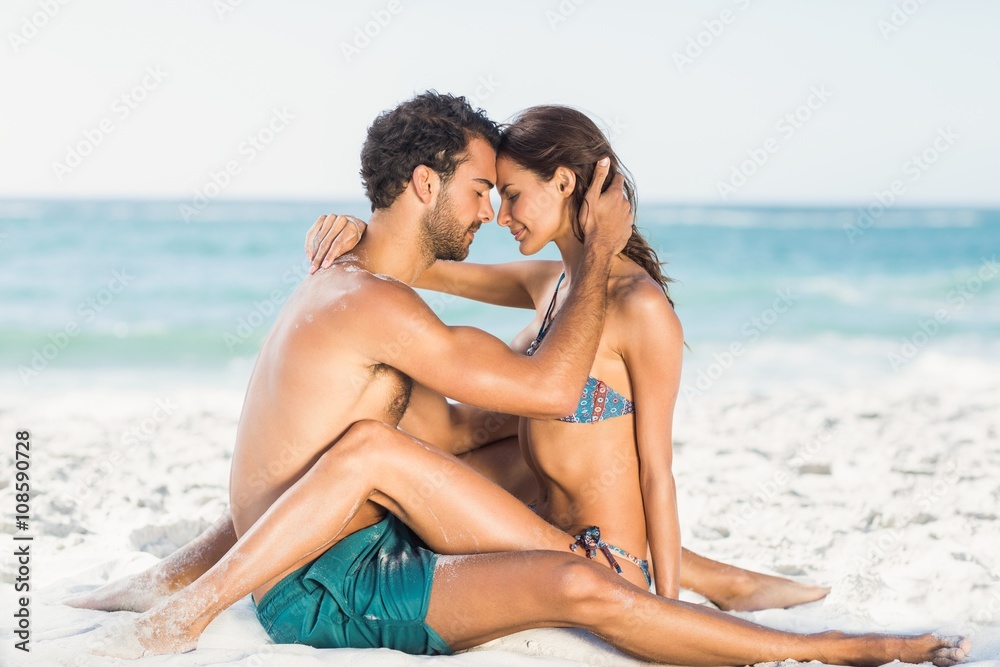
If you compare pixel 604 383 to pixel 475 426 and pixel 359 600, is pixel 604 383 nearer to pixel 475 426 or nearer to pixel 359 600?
pixel 475 426

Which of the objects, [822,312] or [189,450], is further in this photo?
[822,312]

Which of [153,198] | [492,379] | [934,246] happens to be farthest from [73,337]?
[153,198]

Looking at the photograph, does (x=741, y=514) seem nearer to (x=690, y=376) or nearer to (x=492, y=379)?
(x=492, y=379)

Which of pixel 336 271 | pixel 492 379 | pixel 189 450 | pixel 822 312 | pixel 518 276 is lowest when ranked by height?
pixel 189 450

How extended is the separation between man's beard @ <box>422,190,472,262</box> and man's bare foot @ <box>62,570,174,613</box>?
1.61 m

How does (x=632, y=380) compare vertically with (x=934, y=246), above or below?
below

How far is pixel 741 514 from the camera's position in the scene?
4.84 meters

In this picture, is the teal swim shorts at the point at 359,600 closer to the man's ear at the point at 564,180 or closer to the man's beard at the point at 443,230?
the man's beard at the point at 443,230

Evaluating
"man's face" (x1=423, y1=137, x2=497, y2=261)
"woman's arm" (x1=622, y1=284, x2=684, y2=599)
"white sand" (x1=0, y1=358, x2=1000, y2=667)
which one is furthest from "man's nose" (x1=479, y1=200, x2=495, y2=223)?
"white sand" (x1=0, y1=358, x2=1000, y2=667)

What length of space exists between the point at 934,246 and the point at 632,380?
2513cm

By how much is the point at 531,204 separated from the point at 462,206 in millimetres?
267

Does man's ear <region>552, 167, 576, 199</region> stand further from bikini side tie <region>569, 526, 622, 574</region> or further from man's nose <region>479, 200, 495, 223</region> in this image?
bikini side tie <region>569, 526, 622, 574</region>

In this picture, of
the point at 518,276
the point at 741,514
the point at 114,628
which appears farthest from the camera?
the point at 741,514

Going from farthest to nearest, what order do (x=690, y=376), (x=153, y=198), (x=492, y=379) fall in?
(x=153, y=198), (x=690, y=376), (x=492, y=379)
